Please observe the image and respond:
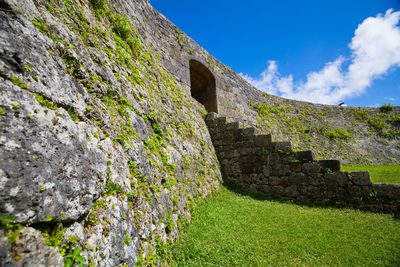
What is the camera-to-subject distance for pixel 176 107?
5.29 m

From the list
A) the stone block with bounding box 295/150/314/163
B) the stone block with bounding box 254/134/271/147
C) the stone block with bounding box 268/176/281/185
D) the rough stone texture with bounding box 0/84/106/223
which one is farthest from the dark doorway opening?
the rough stone texture with bounding box 0/84/106/223

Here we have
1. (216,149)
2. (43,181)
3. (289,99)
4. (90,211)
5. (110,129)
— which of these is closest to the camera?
(43,181)

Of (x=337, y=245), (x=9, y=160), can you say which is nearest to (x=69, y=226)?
(x=9, y=160)

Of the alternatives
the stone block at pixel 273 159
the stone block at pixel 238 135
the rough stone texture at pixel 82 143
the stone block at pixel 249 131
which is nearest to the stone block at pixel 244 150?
the stone block at pixel 238 135

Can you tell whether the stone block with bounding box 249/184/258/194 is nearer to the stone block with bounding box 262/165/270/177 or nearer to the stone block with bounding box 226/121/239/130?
the stone block with bounding box 262/165/270/177

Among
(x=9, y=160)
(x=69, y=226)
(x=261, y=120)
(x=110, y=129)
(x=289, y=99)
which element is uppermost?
(x=289, y=99)

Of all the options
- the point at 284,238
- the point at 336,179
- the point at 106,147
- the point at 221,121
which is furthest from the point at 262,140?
the point at 106,147

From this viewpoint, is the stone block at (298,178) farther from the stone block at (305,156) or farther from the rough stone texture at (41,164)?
the rough stone texture at (41,164)

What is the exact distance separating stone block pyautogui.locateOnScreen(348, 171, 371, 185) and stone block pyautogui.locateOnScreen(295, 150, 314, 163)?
0.94 meters

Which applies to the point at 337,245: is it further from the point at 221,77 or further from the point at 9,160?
the point at 221,77

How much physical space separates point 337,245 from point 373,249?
0.47 meters

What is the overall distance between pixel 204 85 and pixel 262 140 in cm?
489

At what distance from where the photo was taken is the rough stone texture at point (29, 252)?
3.35 feet

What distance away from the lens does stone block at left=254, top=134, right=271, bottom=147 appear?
585cm
